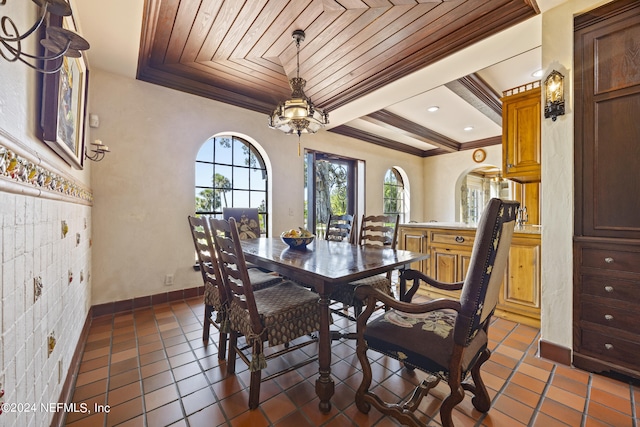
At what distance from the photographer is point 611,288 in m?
1.67

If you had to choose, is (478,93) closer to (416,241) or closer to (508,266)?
(416,241)

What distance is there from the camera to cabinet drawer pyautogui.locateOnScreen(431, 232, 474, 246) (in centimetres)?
280

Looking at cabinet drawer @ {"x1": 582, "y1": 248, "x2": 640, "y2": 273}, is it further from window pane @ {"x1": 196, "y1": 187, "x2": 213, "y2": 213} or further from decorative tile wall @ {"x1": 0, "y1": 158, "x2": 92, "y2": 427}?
window pane @ {"x1": 196, "y1": 187, "x2": 213, "y2": 213}

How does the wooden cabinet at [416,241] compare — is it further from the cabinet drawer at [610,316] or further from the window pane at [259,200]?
the window pane at [259,200]

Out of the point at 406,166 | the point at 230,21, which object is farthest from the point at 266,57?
the point at 406,166

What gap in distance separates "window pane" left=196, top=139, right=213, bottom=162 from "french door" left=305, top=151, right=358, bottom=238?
5.02 feet

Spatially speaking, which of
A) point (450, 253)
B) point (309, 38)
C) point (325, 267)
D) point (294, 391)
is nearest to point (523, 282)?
point (450, 253)

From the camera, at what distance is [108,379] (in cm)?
164

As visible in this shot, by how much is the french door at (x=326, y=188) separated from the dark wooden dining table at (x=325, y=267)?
2.46m

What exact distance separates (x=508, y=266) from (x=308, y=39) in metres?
2.76

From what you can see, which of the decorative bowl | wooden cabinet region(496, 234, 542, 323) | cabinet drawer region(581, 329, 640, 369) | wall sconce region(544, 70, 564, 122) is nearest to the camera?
cabinet drawer region(581, 329, 640, 369)

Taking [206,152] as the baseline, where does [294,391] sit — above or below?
below

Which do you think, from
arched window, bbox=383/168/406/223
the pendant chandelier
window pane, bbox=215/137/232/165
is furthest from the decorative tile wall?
arched window, bbox=383/168/406/223

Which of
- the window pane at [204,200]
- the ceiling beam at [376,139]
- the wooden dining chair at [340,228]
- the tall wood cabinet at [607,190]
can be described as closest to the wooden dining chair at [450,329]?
the tall wood cabinet at [607,190]
